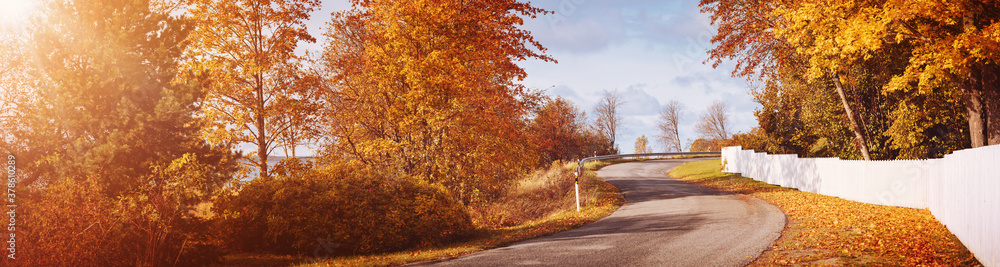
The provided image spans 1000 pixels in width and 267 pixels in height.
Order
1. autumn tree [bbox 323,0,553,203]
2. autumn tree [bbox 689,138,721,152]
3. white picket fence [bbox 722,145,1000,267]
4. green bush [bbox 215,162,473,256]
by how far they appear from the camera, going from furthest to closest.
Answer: autumn tree [bbox 689,138,721,152] → autumn tree [bbox 323,0,553,203] → green bush [bbox 215,162,473,256] → white picket fence [bbox 722,145,1000,267]

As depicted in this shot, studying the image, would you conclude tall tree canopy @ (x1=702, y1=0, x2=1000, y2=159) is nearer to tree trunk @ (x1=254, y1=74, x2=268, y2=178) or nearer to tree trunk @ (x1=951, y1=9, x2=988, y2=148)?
tree trunk @ (x1=951, y1=9, x2=988, y2=148)

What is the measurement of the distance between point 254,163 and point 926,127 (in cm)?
2485

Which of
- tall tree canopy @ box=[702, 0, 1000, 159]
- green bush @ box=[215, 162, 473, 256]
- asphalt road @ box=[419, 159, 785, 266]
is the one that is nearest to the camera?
asphalt road @ box=[419, 159, 785, 266]

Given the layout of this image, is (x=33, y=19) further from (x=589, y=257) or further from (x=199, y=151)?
(x=589, y=257)

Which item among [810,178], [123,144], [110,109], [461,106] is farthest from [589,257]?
[810,178]

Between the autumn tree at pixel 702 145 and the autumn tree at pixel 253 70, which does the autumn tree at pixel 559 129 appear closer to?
the autumn tree at pixel 253 70

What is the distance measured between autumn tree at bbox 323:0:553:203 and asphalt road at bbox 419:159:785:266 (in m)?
4.87

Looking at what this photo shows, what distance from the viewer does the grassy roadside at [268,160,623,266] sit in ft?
32.5

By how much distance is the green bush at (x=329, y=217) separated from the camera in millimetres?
11328

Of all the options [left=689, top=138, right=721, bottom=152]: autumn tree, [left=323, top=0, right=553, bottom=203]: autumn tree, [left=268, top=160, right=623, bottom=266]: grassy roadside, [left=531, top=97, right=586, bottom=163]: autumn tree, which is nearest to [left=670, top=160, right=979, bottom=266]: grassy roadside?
[left=268, top=160, right=623, bottom=266]: grassy roadside

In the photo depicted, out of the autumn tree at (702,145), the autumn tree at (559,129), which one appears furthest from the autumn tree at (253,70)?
the autumn tree at (702,145)

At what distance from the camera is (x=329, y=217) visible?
37.7ft

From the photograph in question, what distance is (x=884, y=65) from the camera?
20141 mm

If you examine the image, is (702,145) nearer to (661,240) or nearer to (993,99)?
(993,99)
